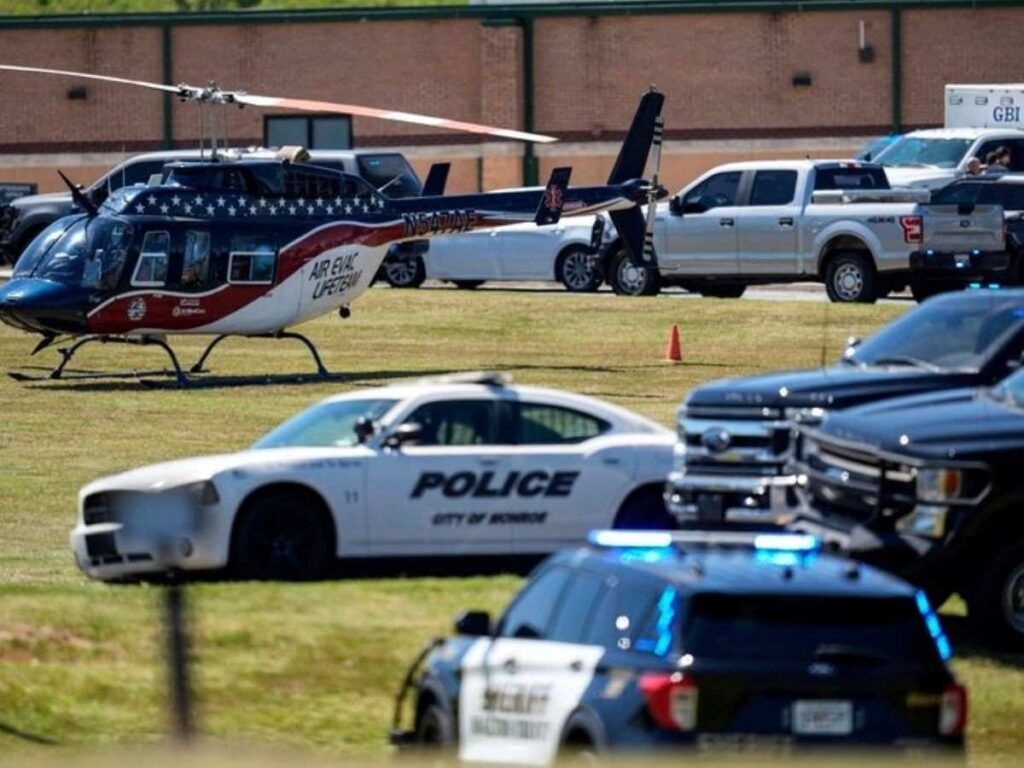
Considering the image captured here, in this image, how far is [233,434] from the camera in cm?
2523

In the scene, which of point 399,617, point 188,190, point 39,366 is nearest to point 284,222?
point 188,190

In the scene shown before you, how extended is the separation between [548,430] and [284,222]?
15.6m

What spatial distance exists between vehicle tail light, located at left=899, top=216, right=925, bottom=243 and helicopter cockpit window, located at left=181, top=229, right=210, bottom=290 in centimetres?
992

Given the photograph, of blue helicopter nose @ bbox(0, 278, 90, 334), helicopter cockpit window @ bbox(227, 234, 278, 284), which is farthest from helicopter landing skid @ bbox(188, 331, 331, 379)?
blue helicopter nose @ bbox(0, 278, 90, 334)

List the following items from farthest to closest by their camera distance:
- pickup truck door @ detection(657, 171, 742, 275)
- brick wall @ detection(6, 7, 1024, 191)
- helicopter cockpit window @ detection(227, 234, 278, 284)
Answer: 1. brick wall @ detection(6, 7, 1024, 191)
2. pickup truck door @ detection(657, 171, 742, 275)
3. helicopter cockpit window @ detection(227, 234, 278, 284)

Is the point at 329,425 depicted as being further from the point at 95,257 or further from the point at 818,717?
the point at 95,257

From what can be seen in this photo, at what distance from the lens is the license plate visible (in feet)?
28.9

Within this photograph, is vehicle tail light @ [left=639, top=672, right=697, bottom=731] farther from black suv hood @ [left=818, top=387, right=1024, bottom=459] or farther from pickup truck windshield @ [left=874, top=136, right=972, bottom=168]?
pickup truck windshield @ [left=874, top=136, right=972, bottom=168]

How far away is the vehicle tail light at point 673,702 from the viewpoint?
867 cm

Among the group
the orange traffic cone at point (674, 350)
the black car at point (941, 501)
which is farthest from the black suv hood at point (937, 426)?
the orange traffic cone at point (674, 350)

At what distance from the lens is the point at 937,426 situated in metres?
13.5

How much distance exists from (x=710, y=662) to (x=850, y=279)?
86.2ft

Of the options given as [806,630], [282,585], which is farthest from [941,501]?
[806,630]

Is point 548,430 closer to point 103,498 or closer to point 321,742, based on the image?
point 103,498
